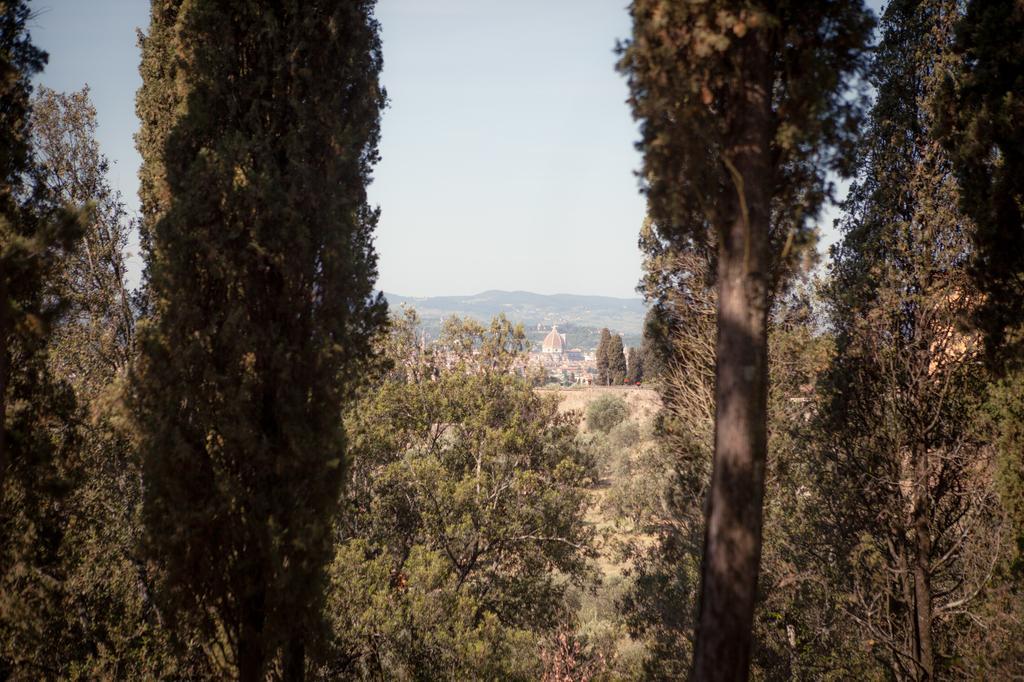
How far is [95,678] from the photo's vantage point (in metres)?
8.64

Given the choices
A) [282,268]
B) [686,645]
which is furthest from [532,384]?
[282,268]

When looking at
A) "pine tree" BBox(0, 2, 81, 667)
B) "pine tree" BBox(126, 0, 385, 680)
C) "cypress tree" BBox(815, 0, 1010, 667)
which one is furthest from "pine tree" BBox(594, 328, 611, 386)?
"pine tree" BBox(126, 0, 385, 680)

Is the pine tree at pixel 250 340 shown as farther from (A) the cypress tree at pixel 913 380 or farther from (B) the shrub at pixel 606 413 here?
(B) the shrub at pixel 606 413

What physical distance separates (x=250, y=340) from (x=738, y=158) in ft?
15.8

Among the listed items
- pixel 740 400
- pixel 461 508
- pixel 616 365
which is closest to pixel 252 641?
pixel 740 400

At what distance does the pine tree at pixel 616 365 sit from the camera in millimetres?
71188

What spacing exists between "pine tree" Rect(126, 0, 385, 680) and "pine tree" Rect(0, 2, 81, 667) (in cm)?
127

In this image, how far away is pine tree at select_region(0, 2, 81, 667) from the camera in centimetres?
652

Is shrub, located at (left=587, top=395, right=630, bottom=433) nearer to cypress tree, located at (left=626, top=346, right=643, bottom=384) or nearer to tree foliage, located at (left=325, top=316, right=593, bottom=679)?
cypress tree, located at (left=626, top=346, right=643, bottom=384)

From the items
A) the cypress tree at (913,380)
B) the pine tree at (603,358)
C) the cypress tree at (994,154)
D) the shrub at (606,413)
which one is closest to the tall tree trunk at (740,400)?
the cypress tree at (994,154)

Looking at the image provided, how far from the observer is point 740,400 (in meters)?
4.22

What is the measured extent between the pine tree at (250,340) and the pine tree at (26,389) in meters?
1.27

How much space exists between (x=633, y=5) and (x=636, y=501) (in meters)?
15.0

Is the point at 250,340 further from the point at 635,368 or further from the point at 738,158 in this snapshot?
the point at 635,368
